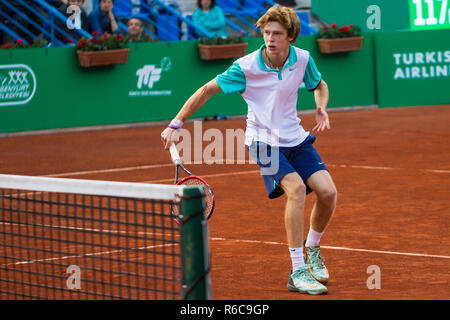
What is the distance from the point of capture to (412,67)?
16.4 m

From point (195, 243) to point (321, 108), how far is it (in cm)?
205

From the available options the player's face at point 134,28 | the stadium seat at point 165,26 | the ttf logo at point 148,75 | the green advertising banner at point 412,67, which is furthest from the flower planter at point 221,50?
the green advertising banner at point 412,67

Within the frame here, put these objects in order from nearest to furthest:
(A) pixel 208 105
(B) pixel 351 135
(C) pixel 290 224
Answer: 1. (C) pixel 290 224
2. (B) pixel 351 135
3. (A) pixel 208 105

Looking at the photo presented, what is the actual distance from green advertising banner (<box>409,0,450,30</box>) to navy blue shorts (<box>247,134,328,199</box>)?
13.9 m

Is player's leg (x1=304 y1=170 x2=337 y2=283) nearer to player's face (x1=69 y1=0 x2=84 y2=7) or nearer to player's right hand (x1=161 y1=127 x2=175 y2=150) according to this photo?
player's right hand (x1=161 y1=127 x2=175 y2=150)

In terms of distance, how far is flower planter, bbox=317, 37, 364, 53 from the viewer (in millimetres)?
15633

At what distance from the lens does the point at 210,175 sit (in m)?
9.28

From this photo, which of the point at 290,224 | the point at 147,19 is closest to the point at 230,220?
the point at 290,224

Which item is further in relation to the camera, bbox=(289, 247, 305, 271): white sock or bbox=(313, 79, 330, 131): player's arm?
bbox=(313, 79, 330, 131): player's arm

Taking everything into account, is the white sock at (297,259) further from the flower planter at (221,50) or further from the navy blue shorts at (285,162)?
the flower planter at (221,50)

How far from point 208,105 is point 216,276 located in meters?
10.4

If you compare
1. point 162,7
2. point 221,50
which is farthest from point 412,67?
point 162,7

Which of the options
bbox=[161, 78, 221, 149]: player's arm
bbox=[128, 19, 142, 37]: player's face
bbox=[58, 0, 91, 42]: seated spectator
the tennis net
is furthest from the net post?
bbox=[128, 19, 142, 37]: player's face
